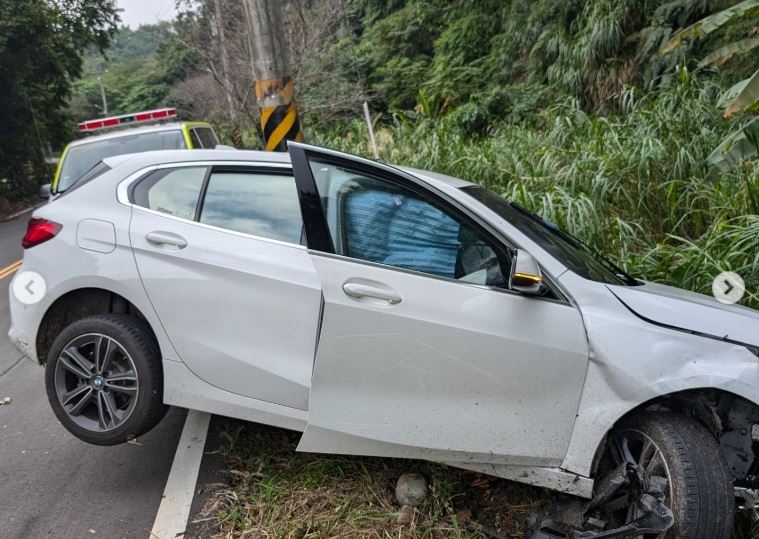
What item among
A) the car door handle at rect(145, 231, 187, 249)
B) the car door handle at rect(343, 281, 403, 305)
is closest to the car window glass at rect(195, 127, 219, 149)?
the car door handle at rect(145, 231, 187, 249)

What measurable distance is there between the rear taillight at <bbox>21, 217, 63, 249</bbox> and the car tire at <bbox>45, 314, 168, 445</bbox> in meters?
0.54

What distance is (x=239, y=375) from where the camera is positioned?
351 cm

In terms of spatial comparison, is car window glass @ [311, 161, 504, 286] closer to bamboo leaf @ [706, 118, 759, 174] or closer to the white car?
the white car

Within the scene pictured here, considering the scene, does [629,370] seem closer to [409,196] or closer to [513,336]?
[513,336]

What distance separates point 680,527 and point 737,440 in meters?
0.54

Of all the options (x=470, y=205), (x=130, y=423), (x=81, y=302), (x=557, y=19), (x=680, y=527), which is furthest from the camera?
(x=557, y=19)

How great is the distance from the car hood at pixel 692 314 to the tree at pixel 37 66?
69.9ft

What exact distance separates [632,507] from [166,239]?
2.67 m

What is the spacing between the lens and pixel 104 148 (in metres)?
8.69

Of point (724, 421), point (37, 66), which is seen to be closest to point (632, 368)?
point (724, 421)

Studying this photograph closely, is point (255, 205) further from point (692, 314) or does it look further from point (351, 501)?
point (692, 314)

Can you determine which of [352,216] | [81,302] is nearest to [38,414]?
[81,302]

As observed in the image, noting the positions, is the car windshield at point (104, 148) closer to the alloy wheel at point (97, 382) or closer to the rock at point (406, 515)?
the alloy wheel at point (97, 382)

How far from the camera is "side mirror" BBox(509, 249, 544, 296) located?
3021 millimetres
